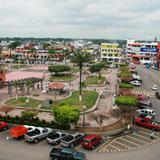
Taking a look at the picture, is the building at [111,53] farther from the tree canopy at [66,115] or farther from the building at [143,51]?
the tree canopy at [66,115]

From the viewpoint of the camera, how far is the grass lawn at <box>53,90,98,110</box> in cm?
4944

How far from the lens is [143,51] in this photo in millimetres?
154125

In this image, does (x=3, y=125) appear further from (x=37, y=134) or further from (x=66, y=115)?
(x=66, y=115)

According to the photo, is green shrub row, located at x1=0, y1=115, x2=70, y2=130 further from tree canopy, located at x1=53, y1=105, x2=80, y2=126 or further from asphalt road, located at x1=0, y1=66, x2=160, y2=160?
asphalt road, located at x1=0, y1=66, x2=160, y2=160

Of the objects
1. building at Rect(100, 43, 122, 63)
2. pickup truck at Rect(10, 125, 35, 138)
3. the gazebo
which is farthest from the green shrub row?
building at Rect(100, 43, 122, 63)

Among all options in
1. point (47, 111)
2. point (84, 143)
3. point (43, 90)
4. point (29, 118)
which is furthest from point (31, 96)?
Result: point (84, 143)

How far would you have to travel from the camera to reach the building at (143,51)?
150 m

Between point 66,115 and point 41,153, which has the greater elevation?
point 66,115

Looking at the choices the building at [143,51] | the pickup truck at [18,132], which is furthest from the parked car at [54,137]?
the building at [143,51]

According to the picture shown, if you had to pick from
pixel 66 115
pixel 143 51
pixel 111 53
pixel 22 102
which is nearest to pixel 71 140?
pixel 66 115

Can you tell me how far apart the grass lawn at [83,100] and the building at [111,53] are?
9147 cm

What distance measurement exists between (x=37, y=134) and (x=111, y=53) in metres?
122

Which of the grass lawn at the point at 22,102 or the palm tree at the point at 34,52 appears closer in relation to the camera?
the grass lawn at the point at 22,102

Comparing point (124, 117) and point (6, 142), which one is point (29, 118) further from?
point (124, 117)
